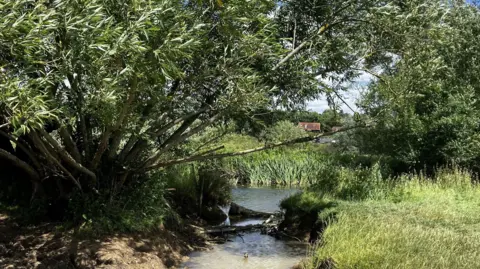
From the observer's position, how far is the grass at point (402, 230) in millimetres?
5457

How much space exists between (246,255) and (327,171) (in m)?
4.00

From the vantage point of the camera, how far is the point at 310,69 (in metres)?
8.55

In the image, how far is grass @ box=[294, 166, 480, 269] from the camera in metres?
5.46

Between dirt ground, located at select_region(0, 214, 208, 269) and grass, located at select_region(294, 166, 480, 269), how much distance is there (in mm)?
2562

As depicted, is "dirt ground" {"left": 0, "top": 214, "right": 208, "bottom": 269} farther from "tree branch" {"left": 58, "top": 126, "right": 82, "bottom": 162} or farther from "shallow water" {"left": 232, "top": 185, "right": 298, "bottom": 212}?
"shallow water" {"left": 232, "top": 185, "right": 298, "bottom": 212}

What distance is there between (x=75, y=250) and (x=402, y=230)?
4.63 metres

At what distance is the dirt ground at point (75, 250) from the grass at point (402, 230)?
8.41ft

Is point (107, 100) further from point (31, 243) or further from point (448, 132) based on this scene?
point (448, 132)

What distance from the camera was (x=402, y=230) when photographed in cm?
632

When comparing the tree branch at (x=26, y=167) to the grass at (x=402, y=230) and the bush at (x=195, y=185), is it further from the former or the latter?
the grass at (x=402, y=230)

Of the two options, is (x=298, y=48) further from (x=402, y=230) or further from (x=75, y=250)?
(x=75, y=250)

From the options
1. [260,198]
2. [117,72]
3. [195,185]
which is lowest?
[260,198]

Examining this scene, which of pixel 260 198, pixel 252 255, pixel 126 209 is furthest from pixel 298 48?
pixel 260 198

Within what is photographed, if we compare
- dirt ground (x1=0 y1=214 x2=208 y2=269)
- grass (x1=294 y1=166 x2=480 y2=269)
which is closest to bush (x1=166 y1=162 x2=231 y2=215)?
grass (x1=294 y1=166 x2=480 y2=269)
